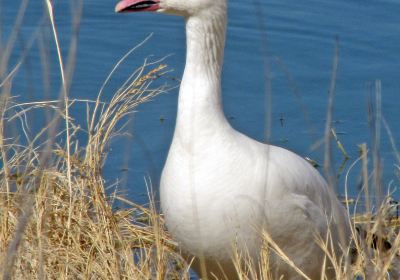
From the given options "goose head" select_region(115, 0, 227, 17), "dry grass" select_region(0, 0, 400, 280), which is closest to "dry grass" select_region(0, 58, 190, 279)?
"dry grass" select_region(0, 0, 400, 280)

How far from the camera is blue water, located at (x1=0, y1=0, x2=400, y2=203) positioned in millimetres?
6879

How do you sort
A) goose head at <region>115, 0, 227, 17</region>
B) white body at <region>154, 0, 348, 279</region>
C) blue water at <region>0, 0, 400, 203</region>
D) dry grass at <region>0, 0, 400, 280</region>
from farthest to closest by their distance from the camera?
blue water at <region>0, 0, 400, 203</region> < goose head at <region>115, 0, 227, 17</region> < white body at <region>154, 0, 348, 279</region> < dry grass at <region>0, 0, 400, 280</region>

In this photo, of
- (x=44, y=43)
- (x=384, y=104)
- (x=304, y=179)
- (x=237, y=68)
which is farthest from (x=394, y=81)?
(x=44, y=43)

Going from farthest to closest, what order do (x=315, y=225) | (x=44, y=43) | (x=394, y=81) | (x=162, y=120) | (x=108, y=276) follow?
(x=394, y=81) → (x=162, y=120) → (x=315, y=225) → (x=108, y=276) → (x=44, y=43)

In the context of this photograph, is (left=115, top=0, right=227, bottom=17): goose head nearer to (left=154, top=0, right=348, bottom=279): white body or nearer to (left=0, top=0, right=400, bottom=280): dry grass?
(left=154, top=0, right=348, bottom=279): white body

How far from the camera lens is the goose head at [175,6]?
4.16 m

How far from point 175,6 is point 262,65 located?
377 centimetres

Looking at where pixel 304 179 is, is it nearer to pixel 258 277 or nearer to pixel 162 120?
pixel 258 277

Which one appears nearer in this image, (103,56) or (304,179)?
(304,179)

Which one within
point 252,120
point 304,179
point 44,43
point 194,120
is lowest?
point 252,120

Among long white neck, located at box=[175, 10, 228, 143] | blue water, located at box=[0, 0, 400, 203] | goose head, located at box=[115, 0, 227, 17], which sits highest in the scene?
goose head, located at box=[115, 0, 227, 17]

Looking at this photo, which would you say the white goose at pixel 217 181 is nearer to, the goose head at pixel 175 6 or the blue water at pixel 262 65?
the goose head at pixel 175 6

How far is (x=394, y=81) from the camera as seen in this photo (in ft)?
25.2

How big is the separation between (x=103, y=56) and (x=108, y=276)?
3930 millimetres
